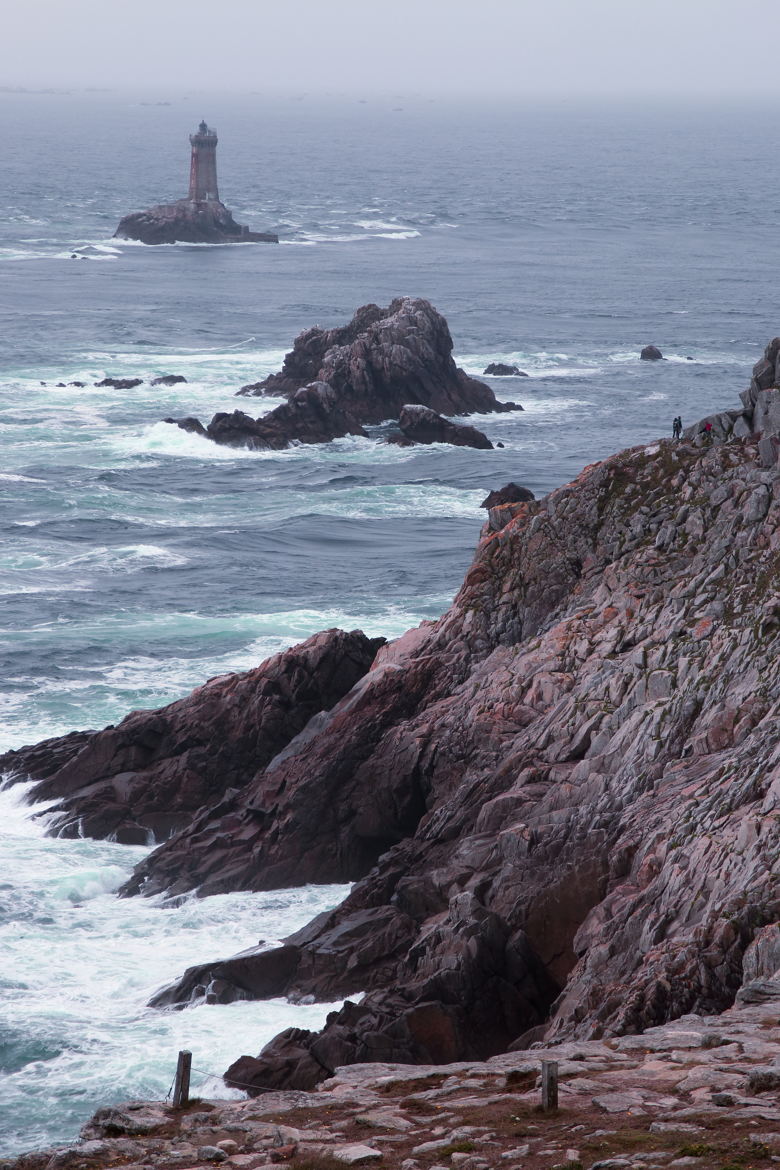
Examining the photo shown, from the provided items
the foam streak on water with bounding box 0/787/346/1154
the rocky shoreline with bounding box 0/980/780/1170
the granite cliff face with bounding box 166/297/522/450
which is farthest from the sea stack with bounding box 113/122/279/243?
the rocky shoreline with bounding box 0/980/780/1170

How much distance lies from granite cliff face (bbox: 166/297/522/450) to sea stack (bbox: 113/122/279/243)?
7987 cm

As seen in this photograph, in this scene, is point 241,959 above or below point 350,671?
below

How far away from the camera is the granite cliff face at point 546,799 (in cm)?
2902

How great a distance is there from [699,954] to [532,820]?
757cm

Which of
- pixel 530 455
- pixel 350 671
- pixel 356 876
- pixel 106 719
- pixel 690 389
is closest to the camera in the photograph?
pixel 356 876

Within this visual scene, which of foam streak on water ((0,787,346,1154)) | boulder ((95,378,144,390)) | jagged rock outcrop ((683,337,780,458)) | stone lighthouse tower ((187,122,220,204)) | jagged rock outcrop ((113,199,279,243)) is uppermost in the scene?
stone lighthouse tower ((187,122,220,204))

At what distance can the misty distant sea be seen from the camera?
3584 centimetres

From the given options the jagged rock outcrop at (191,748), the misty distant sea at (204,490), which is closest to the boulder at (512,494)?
the misty distant sea at (204,490)

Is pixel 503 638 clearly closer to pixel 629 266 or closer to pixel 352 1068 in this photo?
pixel 352 1068

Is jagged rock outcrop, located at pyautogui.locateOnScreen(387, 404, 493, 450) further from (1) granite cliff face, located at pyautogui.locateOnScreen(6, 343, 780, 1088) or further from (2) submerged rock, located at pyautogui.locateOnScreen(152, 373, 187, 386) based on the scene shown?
(1) granite cliff face, located at pyautogui.locateOnScreen(6, 343, 780, 1088)

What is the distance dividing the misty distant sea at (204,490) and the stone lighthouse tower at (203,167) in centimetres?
803

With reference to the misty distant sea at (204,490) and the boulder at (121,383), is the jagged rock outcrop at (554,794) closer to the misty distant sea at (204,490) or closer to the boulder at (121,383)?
the misty distant sea at (204,490)

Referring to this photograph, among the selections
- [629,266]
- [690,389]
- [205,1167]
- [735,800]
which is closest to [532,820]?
[735,800]

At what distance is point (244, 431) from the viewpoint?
89812mm
